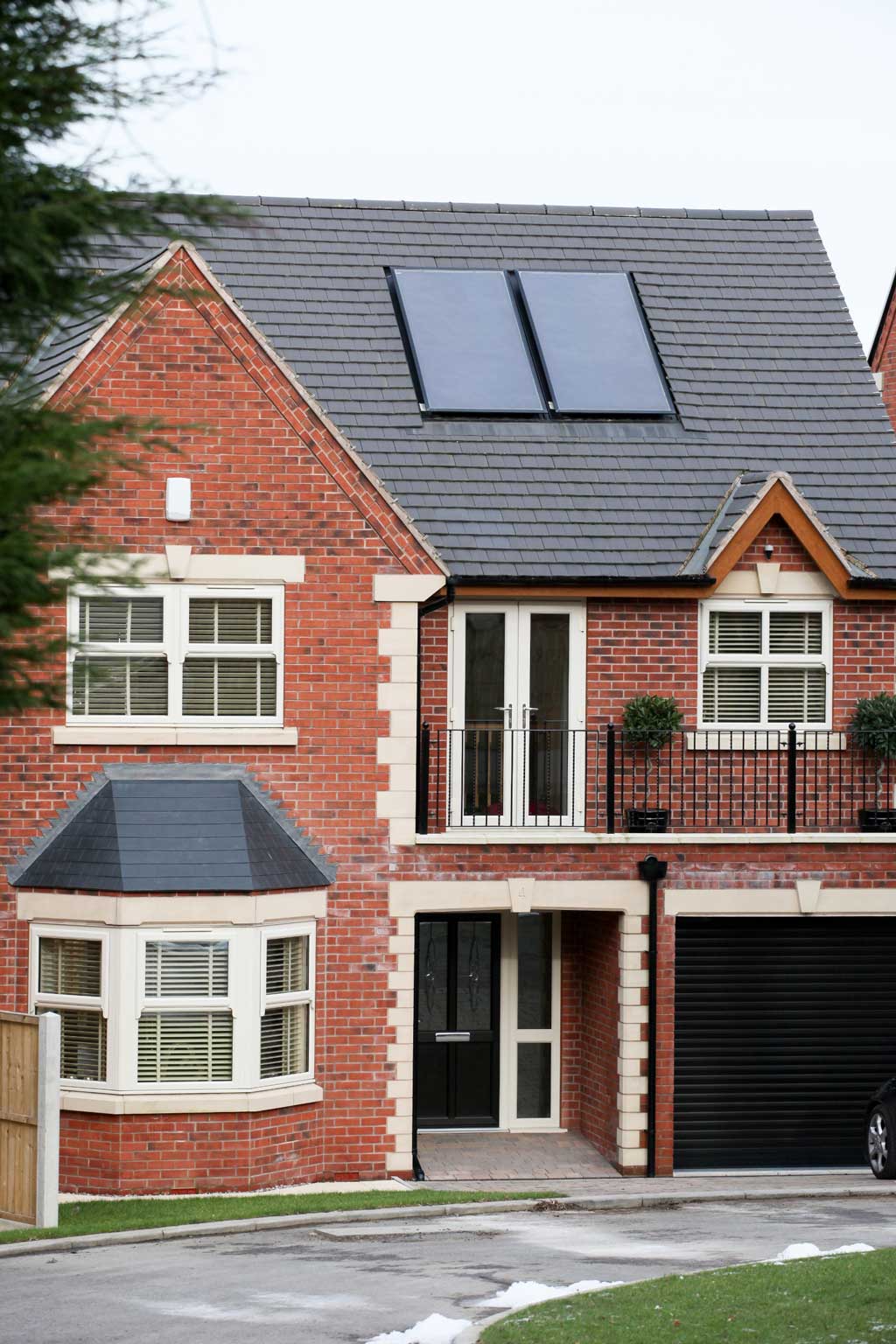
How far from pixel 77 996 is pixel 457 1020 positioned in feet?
14.4

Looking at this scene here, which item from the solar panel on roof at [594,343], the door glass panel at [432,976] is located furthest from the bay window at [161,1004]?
the solar panel on roof at [594,343]

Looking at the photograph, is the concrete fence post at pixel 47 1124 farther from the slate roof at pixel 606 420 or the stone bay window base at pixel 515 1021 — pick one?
the slate roof at pixel 606 420

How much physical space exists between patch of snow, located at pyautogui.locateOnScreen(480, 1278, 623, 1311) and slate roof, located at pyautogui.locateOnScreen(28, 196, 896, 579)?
767 centimetres

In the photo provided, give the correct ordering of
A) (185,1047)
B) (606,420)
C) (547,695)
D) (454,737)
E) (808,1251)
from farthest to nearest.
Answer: (606,420)
(547,695)
(454,737)
(185,1047)
(808,1251)

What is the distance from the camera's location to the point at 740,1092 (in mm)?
19359

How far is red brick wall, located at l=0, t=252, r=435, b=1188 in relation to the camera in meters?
18.0

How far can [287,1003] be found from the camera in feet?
58.9

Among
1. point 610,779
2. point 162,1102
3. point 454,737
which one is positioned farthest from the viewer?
point 454,737

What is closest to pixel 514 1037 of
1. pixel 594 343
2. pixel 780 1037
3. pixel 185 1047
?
pixel 780 1037

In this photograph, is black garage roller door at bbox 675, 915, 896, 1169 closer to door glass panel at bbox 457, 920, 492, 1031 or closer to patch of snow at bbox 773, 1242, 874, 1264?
door glass panel at bbox 457, 920, 492, 1031

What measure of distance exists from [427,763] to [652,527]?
11.1 ft

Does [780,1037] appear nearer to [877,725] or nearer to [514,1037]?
[514,1037]

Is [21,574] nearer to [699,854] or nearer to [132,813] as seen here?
[132,813]

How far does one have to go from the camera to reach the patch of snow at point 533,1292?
506 inches
